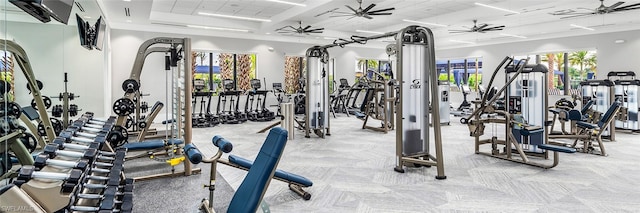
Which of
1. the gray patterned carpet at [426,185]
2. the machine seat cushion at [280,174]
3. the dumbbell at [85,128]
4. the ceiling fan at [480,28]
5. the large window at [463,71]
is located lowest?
the gray patterned carpet at [426,185]

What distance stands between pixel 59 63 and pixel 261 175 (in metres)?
5.43

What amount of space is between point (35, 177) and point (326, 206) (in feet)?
7.52

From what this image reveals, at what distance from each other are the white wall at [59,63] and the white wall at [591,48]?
12.8 m

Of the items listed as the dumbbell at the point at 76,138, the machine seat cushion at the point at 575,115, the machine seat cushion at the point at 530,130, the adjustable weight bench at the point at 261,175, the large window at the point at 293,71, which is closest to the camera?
the adjustable weight bench at the point at 261,175

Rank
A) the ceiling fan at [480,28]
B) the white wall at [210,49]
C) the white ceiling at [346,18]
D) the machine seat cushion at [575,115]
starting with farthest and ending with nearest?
the white wall at [210,49]
the ceiling fan at [480,28]
the white ceiling at [346,18]
the machine seat cushion at [575,115]

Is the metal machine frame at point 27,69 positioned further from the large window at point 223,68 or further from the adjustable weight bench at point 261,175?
the large window at point 223,68

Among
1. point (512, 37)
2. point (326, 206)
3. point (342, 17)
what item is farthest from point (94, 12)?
point (512, 37)

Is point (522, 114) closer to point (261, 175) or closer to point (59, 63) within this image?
point (261, 175)

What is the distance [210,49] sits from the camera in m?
11.3

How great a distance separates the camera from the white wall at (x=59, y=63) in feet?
14.3

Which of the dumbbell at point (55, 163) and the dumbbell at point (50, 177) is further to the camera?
the dumbbell at point (55, 163)

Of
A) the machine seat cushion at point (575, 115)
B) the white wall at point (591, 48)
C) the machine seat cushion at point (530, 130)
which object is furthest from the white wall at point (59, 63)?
the white wall at point (591, 48)

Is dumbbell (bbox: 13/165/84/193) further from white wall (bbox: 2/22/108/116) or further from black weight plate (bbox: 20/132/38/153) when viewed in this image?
black weight plate (bbox: 20/132/38/153)

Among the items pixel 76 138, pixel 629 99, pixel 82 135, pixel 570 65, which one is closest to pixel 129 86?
pixel 82 135
